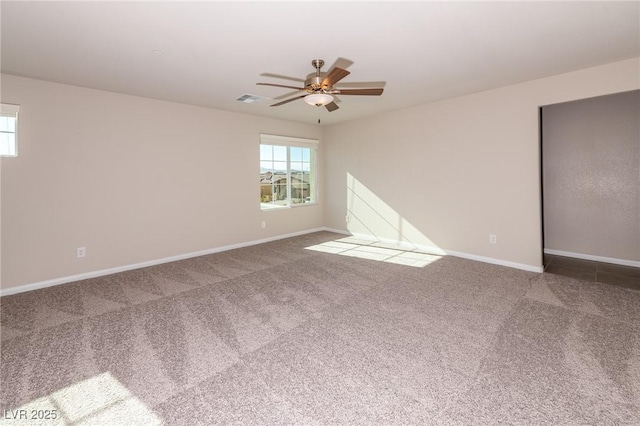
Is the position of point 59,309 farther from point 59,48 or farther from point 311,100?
point 311,100

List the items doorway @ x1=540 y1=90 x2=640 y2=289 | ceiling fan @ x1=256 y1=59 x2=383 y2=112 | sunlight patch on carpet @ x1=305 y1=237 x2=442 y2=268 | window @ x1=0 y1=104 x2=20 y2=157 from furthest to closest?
sunlight patch on carpet @ x1=305 y1=237 x2=442 y2=268 → doorway @ x1=540 y1=90 x2=640 y2=289 → window @ x1=0 y1=104 x2=20 y2=157 → ceiling fan @ x1=256 y1=59 x2=383 y2=112

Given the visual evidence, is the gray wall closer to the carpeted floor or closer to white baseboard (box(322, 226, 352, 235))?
the carpeted floor

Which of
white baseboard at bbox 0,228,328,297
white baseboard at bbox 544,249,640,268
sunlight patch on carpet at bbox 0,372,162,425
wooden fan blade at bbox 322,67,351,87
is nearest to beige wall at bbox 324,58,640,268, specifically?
white baseboard at bbox 544,249,640,268

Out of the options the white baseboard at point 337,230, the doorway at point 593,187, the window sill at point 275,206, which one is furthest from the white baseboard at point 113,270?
the doorway at point 593,187

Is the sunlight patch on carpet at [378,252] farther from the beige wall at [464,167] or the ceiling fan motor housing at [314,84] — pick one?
the ceiling fan motor housing at [314,84]

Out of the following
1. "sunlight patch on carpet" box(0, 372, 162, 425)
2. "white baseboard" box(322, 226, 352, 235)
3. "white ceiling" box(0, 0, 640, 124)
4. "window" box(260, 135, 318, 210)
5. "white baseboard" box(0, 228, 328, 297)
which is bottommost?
"sunlight patch on carpet" box(0, 372, 162, 425)

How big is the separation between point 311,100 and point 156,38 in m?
1.46

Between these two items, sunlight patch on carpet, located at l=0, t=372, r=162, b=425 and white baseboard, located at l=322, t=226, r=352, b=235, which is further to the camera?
white baseboard, located at l=322, t=226, r=352, b=235

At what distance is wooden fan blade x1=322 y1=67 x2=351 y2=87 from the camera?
255cm

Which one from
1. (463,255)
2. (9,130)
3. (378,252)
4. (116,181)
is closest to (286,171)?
(378,252)

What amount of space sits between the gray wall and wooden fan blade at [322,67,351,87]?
12.9ft

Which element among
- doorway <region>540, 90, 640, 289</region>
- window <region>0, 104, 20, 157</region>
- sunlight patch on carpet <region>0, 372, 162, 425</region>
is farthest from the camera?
doorway <region>540, 90, 640, 289</region>

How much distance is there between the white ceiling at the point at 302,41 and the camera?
7.35 feet

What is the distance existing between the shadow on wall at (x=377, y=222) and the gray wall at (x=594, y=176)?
199 cm
